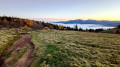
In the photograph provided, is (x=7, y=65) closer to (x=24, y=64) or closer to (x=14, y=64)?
(x=14, y=64)

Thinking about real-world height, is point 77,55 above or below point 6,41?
below

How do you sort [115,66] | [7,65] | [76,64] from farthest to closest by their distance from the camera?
1. [7,65]
2. [76,64]
3. [115,66]

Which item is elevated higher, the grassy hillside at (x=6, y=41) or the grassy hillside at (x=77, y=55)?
the grassy hillside at (x=6, y=41)

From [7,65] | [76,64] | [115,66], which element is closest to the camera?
[115,66]

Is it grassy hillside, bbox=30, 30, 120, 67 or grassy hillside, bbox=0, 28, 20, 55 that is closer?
grassy hillside, bbox=30, 30, 120, 67

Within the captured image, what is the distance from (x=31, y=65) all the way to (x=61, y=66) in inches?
170

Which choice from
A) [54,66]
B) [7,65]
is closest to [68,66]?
[54,66]

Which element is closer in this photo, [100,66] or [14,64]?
[100,66]

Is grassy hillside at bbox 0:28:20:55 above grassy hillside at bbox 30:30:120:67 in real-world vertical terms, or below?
above

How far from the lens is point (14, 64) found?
36.4 ft

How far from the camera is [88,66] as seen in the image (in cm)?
964

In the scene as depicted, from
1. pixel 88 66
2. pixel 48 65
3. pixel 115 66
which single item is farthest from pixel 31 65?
pixel 115 66

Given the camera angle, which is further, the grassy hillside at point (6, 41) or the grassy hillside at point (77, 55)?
the grassy hillside at point (6, 41)

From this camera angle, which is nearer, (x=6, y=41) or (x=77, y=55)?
(x=77, y=55)
